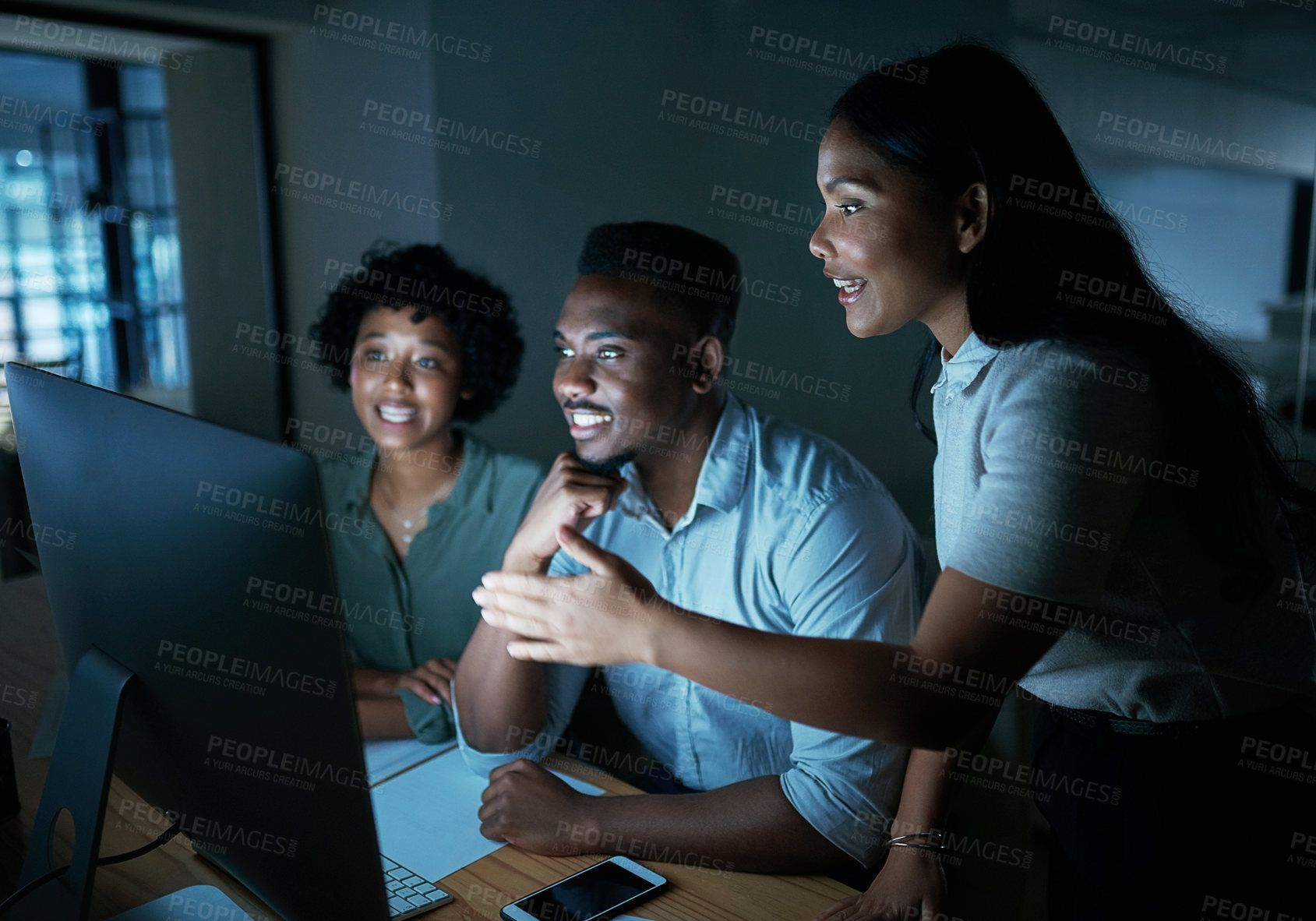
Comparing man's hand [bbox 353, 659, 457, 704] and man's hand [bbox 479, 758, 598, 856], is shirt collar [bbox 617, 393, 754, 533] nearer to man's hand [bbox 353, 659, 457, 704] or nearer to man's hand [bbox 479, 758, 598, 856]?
man's hand [bbox 353, 659, 457, 704]

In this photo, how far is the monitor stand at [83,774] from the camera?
2.61 ft

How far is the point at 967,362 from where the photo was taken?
3.76 ft

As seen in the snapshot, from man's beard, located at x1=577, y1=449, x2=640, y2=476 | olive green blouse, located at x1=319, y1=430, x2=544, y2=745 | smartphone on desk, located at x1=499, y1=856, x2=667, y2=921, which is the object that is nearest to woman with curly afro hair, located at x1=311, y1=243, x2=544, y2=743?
olive green blouse, located at x1=319, y1=430, x2=544, y2=745

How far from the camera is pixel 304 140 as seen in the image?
4.09m

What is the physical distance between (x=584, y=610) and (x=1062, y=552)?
451 millimetres

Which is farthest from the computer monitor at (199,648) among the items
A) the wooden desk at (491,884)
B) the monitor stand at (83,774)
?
the wooden desk at (491,884)

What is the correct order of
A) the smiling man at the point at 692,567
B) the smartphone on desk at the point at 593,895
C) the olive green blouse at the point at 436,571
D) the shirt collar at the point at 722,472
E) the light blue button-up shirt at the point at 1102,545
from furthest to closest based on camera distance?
the olive green blouse at the point at 436,571
the shirt collar at the point at 722,472
the smiling man at the point at 692,567
the smartphone on desk at the point at 593,895
the light blue button-up shirt at the point at 1102,545

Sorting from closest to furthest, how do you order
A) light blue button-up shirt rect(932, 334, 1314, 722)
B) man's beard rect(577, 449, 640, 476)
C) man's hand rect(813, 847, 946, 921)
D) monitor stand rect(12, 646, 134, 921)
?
monitor stand rect(12, 646, 134, 921) → light blue button-up shirt rect(932, 334, 1314, 722) → man's hand rect(813, 847, 946, 921) → man's beard rect(577, 449, 640, 476)

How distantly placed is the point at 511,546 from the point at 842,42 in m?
1.86

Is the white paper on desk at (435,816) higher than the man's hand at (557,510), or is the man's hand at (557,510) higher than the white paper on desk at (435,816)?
the man's hand at (557,510)

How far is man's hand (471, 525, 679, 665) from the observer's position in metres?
0.92

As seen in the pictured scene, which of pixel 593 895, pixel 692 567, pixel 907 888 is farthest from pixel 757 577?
pixel 593 895

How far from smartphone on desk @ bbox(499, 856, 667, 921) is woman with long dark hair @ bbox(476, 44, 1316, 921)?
0.22 m

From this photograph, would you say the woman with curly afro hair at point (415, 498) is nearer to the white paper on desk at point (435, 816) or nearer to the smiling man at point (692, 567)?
the smiling man at point (692, 567)
